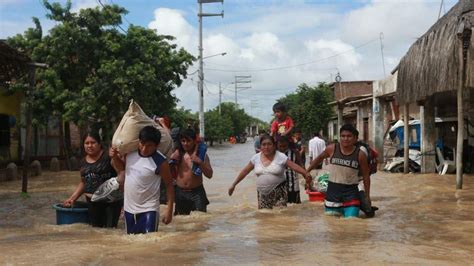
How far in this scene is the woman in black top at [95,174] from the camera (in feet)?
20.8

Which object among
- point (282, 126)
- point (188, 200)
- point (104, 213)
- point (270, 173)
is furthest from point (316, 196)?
point (104, 213)

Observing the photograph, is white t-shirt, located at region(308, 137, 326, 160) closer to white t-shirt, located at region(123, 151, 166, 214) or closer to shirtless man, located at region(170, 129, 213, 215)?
shirtless man, located at region(170, 129, 213, 215)

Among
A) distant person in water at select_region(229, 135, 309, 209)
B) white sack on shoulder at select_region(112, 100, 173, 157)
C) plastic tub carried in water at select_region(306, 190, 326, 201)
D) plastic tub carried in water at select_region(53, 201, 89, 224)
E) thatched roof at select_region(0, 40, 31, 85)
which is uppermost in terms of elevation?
thatched roof at select_region(0, 40, 31, 85)

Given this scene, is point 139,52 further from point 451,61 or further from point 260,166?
point 260,166

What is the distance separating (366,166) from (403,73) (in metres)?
9.30

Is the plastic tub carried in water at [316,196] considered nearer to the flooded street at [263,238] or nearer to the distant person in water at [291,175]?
the flooded street at [263,238]

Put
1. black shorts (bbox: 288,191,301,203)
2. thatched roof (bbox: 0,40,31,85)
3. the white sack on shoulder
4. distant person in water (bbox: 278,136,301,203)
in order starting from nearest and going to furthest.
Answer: the white sack on shoulder < distant person in water (bbox: 278,136,301,203) < black shorts (bbox: 288,191,301,203) < thatched roof (bbox: 0,40,31,85)

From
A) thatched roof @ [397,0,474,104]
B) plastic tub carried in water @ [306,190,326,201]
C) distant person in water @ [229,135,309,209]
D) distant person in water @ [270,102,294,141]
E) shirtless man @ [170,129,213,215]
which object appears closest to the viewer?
shirtless man @ [170,129,213,215]

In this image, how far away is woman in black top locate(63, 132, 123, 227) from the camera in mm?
6336

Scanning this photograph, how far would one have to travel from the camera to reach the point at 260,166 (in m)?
8.05

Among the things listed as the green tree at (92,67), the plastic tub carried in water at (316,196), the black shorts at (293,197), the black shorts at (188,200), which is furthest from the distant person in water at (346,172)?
the green tree at (92,67)

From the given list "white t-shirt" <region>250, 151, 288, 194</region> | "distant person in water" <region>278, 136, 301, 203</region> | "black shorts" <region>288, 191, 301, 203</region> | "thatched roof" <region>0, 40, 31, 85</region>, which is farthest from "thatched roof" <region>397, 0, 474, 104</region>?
"thatched roof" <region>0, 40, 31, 85</region>

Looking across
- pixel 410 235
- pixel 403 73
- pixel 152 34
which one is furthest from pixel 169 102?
pixel 410 235

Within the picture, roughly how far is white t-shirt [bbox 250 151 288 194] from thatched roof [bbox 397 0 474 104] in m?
5.90
